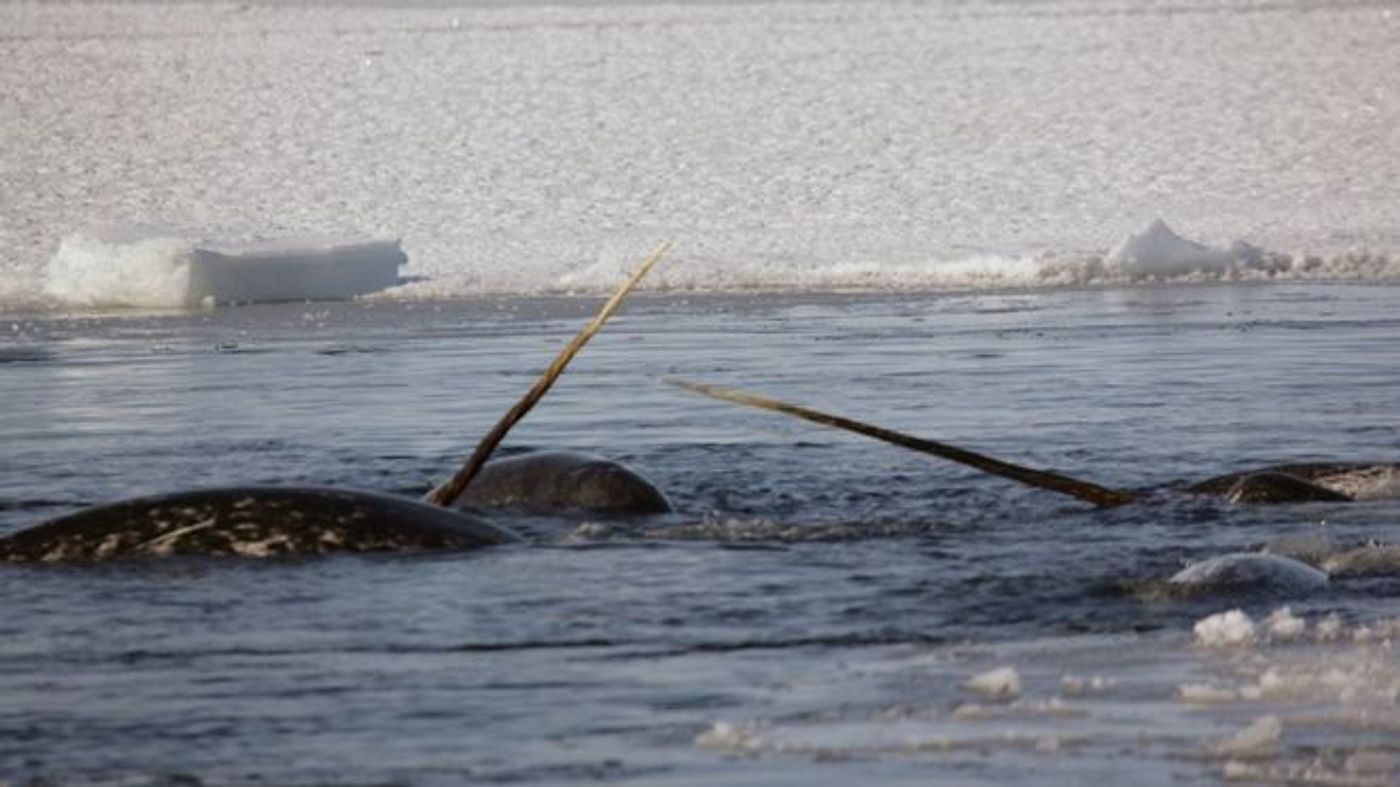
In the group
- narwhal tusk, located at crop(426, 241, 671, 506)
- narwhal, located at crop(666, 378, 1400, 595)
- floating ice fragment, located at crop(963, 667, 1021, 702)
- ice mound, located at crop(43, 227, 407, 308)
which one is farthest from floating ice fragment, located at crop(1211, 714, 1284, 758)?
ice mound, located at crop(43, 227, 407, 308)

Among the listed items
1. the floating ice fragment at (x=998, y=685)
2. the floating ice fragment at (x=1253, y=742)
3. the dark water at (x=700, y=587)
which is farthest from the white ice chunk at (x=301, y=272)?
the floating ice fragment at (x=1253, y=742)

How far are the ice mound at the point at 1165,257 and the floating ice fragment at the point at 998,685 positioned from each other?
46.6ft

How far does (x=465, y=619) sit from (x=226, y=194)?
18.8 m

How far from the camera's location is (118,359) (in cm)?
1384

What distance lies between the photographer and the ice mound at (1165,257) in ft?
60.2

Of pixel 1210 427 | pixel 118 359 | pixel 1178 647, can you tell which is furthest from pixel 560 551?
pixel 118 359

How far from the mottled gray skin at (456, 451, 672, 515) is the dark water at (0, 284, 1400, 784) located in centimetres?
15

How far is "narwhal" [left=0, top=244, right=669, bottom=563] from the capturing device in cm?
631

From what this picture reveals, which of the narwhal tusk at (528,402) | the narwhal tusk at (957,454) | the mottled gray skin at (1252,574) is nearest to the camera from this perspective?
the mottled gray skin at (1252,574)

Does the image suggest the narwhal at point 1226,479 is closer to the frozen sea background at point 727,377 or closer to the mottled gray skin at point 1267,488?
the mottled gray skin at point 1267,488

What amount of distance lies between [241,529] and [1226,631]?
2486 mm

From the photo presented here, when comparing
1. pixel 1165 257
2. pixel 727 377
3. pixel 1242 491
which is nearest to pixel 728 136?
pixel 1165 257

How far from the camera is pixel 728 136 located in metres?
25.6

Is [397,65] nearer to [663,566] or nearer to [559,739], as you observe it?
[663,566]
